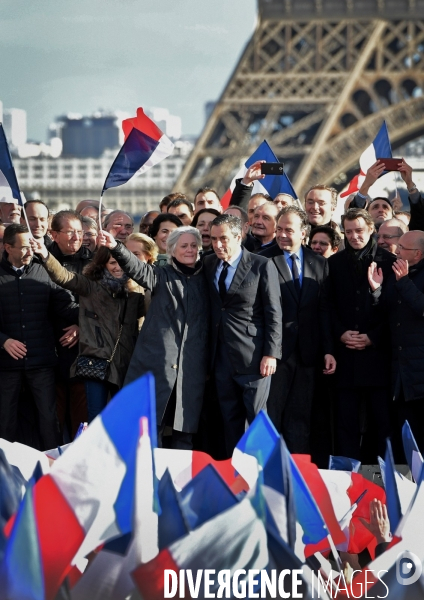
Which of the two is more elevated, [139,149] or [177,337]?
[139,149]

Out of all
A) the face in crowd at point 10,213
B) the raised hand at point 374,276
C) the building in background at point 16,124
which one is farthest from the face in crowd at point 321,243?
the building in background at point 16,124

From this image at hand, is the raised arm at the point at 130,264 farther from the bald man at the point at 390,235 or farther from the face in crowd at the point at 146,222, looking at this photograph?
the face in crowd at the point at 146,222

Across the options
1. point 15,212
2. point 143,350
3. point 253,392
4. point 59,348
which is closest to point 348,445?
point 253,392

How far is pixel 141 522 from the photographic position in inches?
130

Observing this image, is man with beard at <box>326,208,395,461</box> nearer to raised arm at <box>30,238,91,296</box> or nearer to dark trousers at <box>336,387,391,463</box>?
dark trousers at <box>336,387,391,463</box>

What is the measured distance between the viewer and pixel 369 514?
180 inches

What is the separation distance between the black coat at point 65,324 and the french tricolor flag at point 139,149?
89 centimetres

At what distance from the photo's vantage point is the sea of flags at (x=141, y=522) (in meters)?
3.15

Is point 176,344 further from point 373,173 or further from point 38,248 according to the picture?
point 373,173

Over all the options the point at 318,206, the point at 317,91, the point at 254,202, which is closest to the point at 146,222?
the point at 254,202

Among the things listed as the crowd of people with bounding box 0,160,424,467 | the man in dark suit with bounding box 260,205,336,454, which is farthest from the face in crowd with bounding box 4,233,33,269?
the man in dark suit with bounding box 260,205,336,454

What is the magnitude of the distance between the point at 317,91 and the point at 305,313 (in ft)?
55.8

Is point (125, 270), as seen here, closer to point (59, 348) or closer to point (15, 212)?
point (59, 348)

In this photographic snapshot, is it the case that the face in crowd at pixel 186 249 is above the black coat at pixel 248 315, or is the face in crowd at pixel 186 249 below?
above
